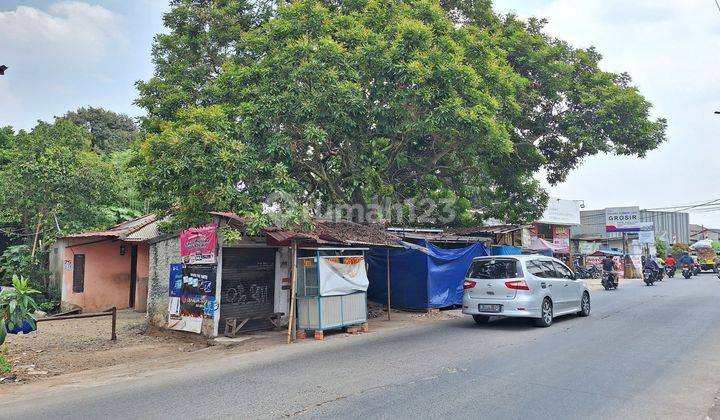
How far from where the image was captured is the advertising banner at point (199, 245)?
1120 centimetres

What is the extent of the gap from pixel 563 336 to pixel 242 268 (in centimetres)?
742

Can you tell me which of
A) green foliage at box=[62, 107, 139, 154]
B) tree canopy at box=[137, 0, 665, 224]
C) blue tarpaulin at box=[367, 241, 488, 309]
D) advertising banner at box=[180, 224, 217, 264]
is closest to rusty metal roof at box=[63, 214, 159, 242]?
tree canopy at box=[137, 0, 665, 224]

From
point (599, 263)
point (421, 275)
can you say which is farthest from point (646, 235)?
point (421, 275)

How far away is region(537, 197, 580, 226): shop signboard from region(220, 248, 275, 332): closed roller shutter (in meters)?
25.8

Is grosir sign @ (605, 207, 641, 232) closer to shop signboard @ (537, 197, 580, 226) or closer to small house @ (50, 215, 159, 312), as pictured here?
shop signboard @ (537, 197, 580, 226)

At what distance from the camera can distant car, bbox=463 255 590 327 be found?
11.0 m

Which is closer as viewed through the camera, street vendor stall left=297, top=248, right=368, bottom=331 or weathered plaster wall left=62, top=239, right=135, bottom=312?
street vendor stall left=297, top=248, right=368, bottom=331

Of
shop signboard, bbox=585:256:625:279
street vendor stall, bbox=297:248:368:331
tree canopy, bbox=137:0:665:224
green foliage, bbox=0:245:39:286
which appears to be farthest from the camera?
shop signboard, bbox=585:256:625:279

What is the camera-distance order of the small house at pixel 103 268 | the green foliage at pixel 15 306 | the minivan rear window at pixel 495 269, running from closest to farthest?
the green foliage at pixel 15 306, the minivan rear window at pixel 495 269, the small house at pixel 103 268

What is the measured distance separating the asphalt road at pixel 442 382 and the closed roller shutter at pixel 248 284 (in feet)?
7.74

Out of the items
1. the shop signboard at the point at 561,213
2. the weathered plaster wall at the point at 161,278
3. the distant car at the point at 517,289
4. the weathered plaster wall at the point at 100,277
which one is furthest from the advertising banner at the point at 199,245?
the shop signboard at the point at 561,213

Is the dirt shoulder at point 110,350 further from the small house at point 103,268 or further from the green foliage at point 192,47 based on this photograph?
the green foliage at point 192,47

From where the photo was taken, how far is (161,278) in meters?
12.7

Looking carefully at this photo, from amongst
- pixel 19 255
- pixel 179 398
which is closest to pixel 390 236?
pixel 179 398
